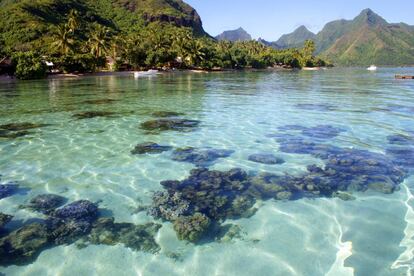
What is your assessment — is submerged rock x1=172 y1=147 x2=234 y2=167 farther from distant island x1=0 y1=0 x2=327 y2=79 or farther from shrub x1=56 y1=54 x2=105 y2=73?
shrub x1=56 y1=54 x2=105 y2=73

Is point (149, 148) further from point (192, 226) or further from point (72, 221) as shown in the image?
point (192, 226)

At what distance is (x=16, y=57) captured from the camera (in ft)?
185

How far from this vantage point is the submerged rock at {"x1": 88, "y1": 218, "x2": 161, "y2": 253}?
19.3ft

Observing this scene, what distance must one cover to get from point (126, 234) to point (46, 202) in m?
2.42

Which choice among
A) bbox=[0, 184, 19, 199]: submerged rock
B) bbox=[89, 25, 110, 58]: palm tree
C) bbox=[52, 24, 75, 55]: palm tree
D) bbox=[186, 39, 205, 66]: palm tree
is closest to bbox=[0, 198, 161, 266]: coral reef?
bbox=[0, 184, 19, 199]: submerged rock

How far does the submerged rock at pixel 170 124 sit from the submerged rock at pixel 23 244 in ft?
30.2

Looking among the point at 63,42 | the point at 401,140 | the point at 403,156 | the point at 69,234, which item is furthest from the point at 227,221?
the point at 63,42

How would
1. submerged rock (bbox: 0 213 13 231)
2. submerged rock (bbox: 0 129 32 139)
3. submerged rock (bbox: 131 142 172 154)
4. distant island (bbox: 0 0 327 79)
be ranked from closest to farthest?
1. submerged rock (bbox: 0 213 13 231)
2. submerged rock (bbox: 131 142 172 154)
3. submerged rock (bbox: 0 129 32 139)
4. distant island (bbox: 0 0 327 79)

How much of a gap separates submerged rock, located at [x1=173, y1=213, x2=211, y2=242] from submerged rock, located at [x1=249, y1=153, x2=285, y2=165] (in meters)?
4.02

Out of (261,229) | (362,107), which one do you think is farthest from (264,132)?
(362,107)

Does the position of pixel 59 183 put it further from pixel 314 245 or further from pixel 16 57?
pixel 16 57

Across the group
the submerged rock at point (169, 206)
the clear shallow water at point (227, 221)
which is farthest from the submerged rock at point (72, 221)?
the submerged rock at point (169, 206)

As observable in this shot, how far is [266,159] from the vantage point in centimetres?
1028

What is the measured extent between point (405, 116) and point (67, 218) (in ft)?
61.1
